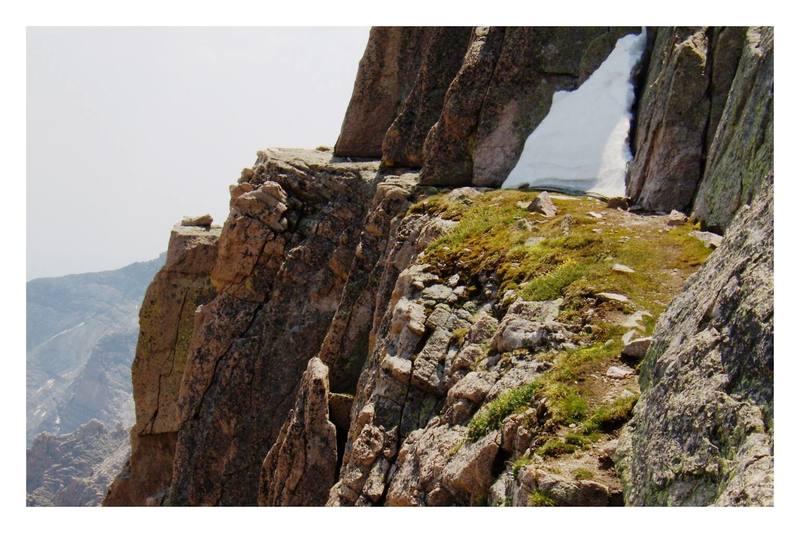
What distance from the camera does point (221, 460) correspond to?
40.2 m

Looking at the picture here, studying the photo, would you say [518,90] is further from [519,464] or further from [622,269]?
[519,464]

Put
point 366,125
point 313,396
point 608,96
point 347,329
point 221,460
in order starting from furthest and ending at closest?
point 366,125, point 221,460, point 608,96, point 347,329, point 313,396

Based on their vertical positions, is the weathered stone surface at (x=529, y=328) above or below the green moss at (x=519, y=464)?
above

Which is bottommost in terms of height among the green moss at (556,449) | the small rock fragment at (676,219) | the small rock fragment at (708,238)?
the green moss at (556,449)

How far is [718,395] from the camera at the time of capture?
1098 cm

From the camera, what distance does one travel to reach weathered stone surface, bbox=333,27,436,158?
4934 cm

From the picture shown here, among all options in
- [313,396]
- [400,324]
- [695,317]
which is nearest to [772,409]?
[695,317]

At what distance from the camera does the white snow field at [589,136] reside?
34.7m

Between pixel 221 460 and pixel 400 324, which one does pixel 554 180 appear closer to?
pixel 400 324

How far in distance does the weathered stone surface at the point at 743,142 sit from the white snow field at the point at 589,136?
8.95m

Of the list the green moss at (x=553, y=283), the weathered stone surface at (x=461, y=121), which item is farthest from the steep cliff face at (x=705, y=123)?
the weathered stone surface at (x=461, y=121)

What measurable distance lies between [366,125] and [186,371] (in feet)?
60.9

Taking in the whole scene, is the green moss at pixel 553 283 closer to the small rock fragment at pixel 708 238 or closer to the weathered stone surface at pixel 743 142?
the small rock fragment at pixel 708 238

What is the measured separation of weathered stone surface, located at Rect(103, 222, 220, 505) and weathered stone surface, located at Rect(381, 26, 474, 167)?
1454 cm
